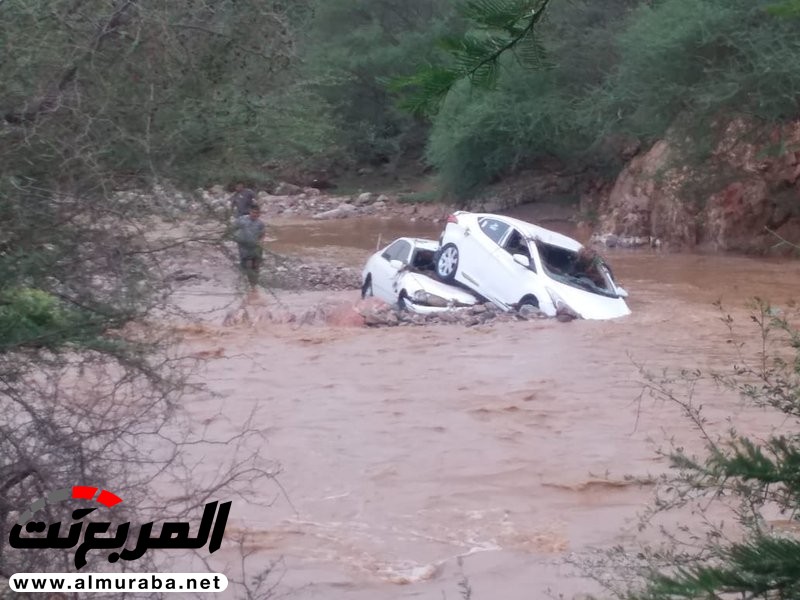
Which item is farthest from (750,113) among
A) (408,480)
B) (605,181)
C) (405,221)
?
(408,480)

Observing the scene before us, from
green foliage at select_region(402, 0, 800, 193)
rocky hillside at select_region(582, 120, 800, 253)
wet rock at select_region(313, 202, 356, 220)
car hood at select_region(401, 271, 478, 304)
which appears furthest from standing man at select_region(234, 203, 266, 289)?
wet rock at select_region(313, 202, 356, 220)

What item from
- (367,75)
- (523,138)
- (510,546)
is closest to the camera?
(510,546)

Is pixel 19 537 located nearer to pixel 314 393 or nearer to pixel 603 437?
pixel 603 437

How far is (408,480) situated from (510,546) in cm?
147

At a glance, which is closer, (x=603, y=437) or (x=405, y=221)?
(x=603, y=437)

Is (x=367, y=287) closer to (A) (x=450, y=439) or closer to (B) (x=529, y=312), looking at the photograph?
(B) (x=529, y=312)

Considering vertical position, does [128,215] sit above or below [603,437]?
above

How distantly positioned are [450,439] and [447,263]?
723 centimetres

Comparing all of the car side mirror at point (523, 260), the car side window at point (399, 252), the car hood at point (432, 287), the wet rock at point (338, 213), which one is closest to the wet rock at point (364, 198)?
the wet rock at point (338, 213)

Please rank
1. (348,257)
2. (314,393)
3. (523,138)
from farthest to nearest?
(523,138) < (348,257) < (314,393)

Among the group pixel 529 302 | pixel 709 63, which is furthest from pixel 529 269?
pixel 709 63

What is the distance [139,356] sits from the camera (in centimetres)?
455

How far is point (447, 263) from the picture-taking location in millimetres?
16531

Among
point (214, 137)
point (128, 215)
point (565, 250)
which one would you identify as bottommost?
point (565, 250)
